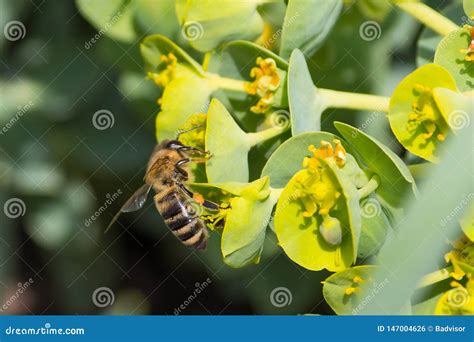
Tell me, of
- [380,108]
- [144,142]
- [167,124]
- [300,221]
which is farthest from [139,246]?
[380,108]

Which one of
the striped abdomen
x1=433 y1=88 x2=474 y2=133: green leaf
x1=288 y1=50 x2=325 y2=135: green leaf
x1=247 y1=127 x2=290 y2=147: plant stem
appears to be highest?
x1=433 y1=88 x2=474 y2=133: green leaf

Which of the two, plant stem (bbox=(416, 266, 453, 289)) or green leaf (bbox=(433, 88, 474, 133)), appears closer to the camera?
green leaf (bbox=(433, 88, 474, 133))

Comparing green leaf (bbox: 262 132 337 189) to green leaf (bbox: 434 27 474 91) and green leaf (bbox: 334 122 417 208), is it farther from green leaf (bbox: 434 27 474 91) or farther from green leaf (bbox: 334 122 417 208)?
green leaf (bbox: 434 27 474 91)

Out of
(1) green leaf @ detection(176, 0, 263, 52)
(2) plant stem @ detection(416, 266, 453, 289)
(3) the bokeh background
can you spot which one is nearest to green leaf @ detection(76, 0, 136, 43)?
(3) the bokeh background

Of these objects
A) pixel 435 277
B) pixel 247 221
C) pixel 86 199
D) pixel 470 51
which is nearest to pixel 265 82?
pixel 247 221

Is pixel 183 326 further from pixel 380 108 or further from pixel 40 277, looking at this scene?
pixel 380 108

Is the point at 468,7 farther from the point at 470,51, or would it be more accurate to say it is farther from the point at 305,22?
the point at 305,22
